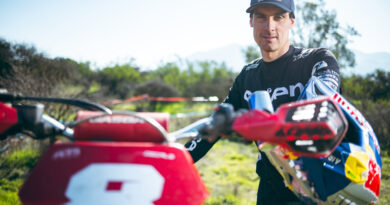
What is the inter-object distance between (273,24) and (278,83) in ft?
1.58

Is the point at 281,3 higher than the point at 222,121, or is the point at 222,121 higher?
the point at 281,3

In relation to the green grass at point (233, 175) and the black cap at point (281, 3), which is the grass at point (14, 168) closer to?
the green grass at point (233, 175)

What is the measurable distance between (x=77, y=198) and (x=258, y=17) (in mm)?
2081

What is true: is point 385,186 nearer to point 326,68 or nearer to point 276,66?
point 276,66

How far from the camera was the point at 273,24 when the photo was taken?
2451 mm

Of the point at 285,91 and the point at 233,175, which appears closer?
the point at 285,91

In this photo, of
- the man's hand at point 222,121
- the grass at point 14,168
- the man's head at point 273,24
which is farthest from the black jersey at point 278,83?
the grass at point 14,168

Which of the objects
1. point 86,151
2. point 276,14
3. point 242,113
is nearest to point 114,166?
point 86,151

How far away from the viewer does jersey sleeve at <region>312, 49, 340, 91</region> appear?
184cm

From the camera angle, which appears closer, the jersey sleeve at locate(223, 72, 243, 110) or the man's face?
the man's face

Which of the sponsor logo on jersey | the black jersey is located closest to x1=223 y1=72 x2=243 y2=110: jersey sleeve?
the black jersey

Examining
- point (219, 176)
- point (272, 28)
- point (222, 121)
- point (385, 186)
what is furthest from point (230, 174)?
point (222, 121)

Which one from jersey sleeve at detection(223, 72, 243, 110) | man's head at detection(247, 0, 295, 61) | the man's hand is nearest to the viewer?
the man's hand

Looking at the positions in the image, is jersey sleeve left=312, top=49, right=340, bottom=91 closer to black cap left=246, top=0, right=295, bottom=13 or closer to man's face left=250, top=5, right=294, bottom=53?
man's face left=250, top=5, right=294, bottom=53
